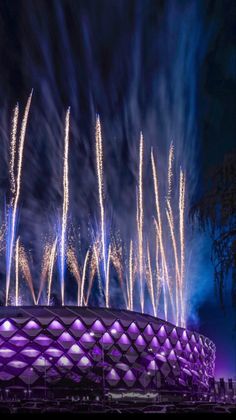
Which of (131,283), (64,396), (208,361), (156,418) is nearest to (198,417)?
(156,418)

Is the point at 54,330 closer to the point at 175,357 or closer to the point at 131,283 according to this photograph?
the point at 131,283

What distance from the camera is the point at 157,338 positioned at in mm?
67250

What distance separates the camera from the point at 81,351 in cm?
5972

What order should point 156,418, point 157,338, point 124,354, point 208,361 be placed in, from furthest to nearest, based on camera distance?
point 208,361
point 157,338
point 124,354
point 156,418

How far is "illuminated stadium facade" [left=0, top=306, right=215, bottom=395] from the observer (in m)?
56.9

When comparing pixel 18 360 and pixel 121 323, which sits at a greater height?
pixel 121 323

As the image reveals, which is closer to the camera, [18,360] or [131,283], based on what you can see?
[18,360]

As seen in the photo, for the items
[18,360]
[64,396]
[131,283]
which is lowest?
[64,396]

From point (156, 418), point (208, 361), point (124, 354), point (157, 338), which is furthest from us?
point (208, 361)

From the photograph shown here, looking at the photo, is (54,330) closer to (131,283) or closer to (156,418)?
(131,283)

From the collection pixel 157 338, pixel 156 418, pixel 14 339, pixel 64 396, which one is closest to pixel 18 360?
pixel 14 339

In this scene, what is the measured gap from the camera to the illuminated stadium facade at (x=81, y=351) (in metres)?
56.9

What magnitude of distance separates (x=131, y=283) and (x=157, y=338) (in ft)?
29.7

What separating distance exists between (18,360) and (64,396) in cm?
597
